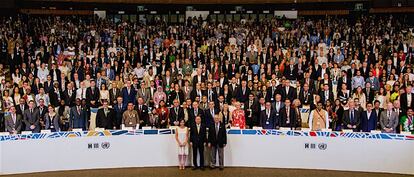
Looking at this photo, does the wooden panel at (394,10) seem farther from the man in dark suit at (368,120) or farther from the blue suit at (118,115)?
the blue suit at (118,115)

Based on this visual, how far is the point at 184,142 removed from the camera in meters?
11.0

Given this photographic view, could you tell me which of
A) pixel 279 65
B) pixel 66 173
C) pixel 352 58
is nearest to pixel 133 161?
pixel 66 173

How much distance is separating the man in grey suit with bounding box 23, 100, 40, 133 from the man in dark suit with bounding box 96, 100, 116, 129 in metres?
1.28

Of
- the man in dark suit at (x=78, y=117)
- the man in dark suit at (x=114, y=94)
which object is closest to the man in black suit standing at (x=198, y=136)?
the man in dark suit at (x=78, y=117)

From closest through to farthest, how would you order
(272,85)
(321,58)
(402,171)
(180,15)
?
1. (402,171)
2. (272,85)
3. (321,58)
4. (180,15)

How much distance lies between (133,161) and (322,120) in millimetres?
4025

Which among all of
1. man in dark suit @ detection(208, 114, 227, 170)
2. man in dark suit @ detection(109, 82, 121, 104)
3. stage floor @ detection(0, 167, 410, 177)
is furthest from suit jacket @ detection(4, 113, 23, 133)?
man in dark suit @ detection(208, 114, 227, 170)

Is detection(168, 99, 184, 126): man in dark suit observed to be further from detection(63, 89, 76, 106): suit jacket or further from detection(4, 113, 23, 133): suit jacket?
detection(4, 113, 23, 133): suit jacket

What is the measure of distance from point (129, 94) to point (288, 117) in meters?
4.05

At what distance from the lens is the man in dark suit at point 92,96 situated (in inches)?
510

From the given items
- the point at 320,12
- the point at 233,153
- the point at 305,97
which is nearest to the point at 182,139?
the point at 233,153

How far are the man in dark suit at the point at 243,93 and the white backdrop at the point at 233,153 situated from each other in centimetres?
234

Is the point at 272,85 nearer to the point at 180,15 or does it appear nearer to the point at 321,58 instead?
the point at 321,58

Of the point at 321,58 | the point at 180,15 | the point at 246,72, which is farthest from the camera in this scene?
the point at 180,15
